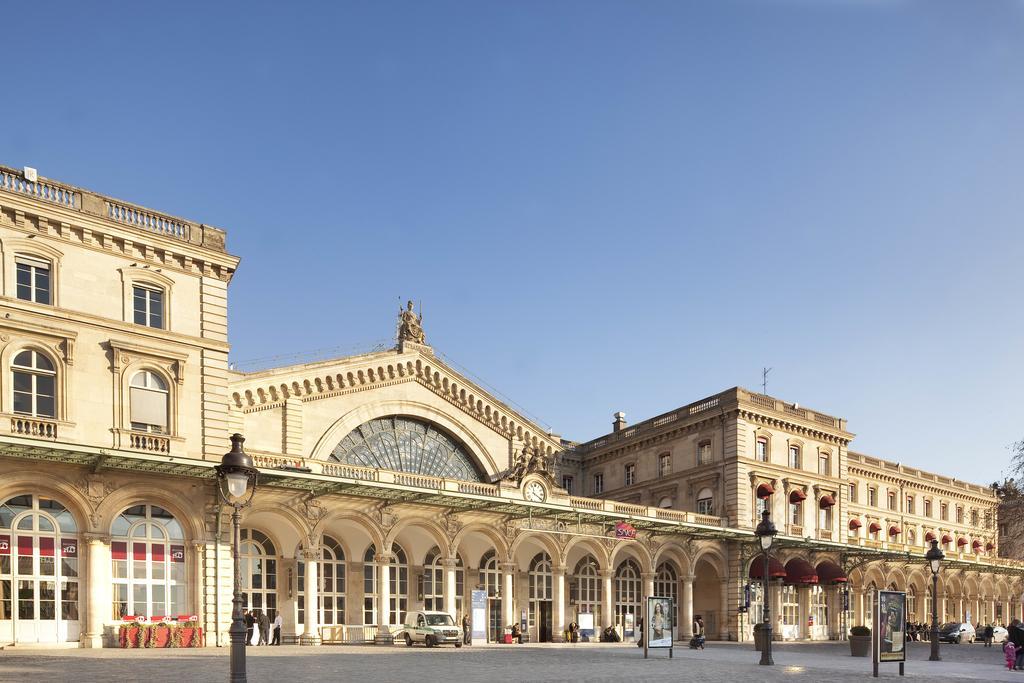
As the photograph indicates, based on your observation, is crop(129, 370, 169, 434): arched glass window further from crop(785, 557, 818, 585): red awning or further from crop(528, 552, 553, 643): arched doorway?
crop(785, 557, 818, 585): red awning

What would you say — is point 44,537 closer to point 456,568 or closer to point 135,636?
point 135,636

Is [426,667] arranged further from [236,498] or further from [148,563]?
[148,563]

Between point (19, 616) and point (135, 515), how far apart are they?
470 centimetres

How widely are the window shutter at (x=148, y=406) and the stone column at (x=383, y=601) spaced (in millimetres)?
11682

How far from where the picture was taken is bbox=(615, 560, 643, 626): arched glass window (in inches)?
2089

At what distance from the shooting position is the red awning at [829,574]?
58.6 m

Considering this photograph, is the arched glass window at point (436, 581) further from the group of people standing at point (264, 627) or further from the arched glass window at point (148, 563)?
the arched glass window at point (148, 563)

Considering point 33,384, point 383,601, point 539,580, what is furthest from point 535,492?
point 33,384

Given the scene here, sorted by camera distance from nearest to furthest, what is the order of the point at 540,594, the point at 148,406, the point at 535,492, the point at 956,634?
1. the point at 148,406
2. the point at 535,492
3. the point at 540,594
4. the point at 956,634

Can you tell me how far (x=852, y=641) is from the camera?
3584cm

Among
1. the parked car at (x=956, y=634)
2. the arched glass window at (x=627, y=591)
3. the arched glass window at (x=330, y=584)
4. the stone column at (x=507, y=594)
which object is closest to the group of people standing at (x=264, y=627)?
the arched glass window at (x=330, y=584)

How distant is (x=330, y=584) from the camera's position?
136 ft

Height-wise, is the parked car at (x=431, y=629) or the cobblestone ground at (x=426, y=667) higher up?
the cobblestone ground at (x=426, y=667)

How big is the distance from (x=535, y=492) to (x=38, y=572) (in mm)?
23986
